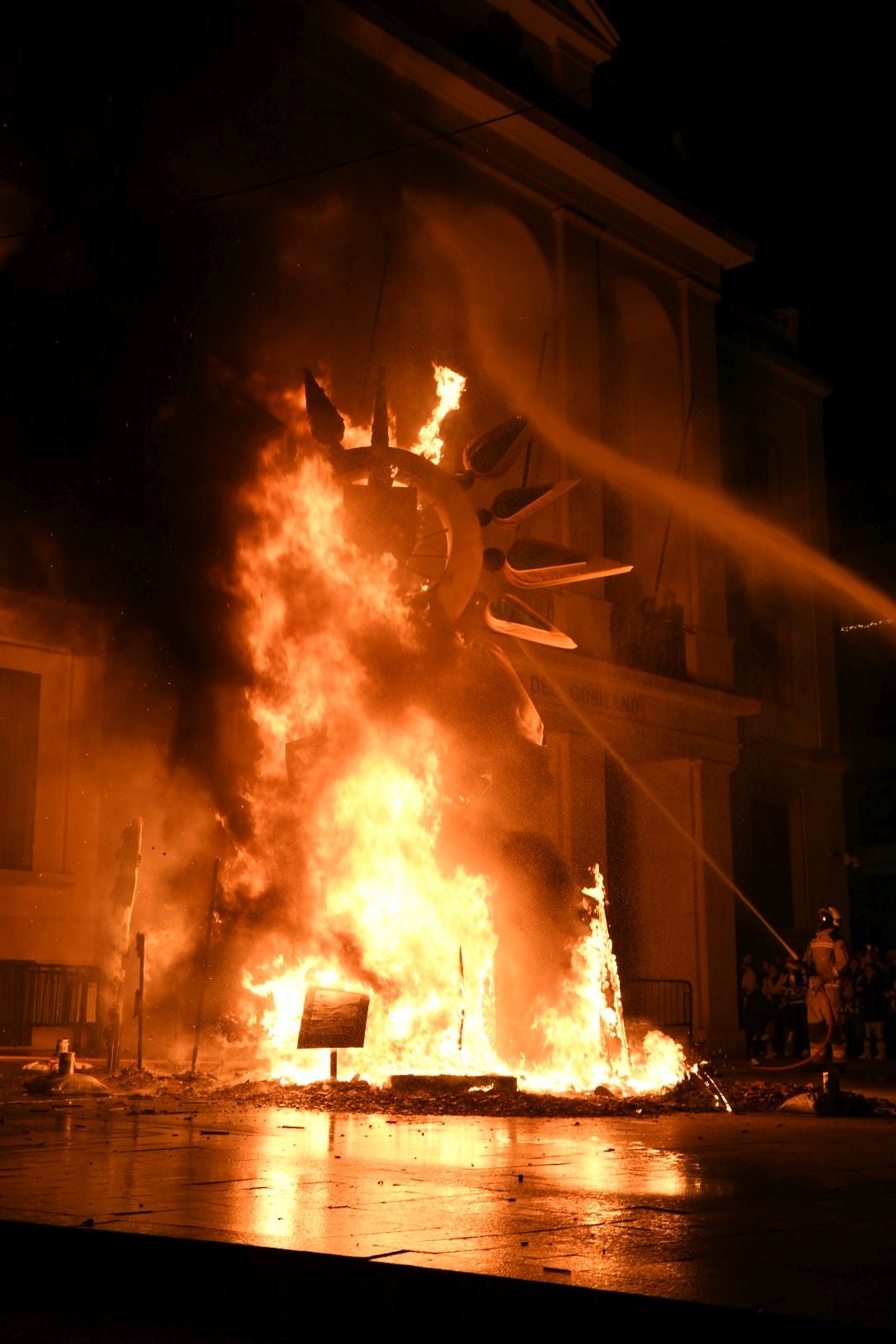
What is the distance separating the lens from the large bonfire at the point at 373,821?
50.6 feet

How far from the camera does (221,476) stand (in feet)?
65.6

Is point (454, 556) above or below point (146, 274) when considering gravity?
below

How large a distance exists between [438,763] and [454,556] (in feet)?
8.56

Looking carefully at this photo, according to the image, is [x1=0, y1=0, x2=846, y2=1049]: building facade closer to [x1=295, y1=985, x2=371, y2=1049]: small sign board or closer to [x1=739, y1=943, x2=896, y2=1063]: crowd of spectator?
[x1=739, y1=943, x2=896, y2=1063]: crowd of spectator

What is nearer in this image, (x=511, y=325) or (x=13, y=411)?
(x=13, y=411)

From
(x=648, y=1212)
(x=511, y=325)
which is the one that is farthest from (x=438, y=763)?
(x=648, y=1212)

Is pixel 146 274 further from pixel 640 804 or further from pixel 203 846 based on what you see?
pixel 640 804

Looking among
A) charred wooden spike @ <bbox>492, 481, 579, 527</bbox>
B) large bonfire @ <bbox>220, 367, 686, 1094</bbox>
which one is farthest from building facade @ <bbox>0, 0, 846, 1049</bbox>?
charred wooden spike @ <bbox>492, 481, 579, 527</bbox>

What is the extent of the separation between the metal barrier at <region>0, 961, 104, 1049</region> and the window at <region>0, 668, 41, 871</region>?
1.52 m

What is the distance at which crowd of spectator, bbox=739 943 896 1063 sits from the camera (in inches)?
866

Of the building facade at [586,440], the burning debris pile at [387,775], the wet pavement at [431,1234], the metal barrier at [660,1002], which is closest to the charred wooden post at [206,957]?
the burning debris pile at [387,775]

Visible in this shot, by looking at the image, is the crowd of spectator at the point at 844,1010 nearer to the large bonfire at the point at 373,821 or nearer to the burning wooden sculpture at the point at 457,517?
the large bonfire at the point at 373,821

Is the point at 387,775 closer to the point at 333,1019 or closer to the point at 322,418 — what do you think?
the point at 322,418

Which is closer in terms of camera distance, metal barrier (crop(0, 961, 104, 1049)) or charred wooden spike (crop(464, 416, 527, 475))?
metal barrier (crop(0, 961, 104, 1049))
